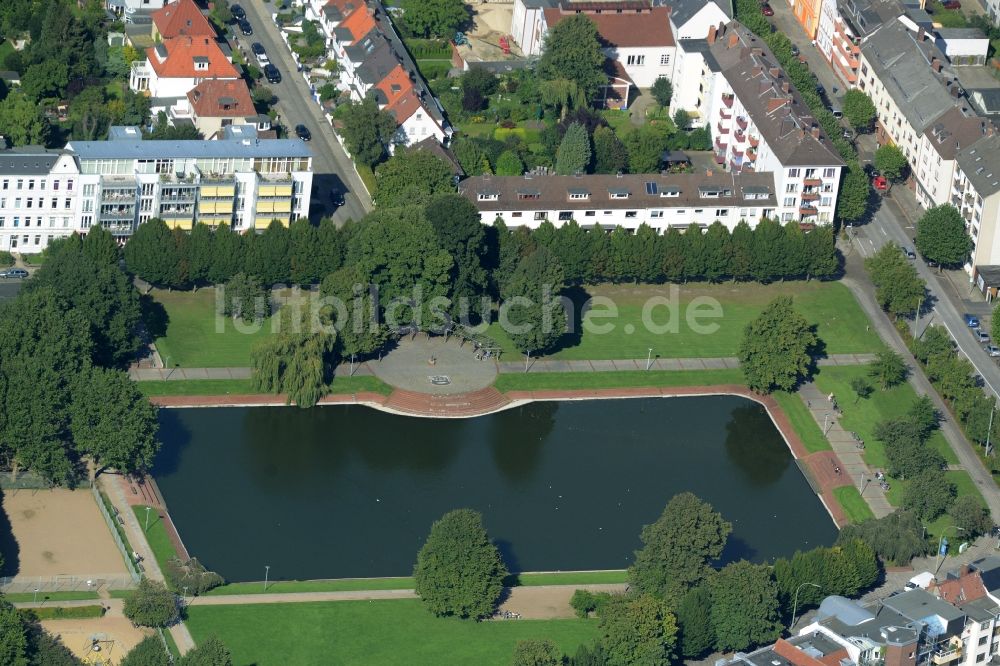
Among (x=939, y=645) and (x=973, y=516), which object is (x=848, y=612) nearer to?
(x=939, y=645)

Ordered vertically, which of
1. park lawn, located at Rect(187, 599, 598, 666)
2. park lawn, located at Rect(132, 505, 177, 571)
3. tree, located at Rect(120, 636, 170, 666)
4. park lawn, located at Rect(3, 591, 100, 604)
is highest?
park lawn, located at Rect(132, 505, 177, 571)

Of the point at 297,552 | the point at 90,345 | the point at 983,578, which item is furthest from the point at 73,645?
the point at 983,578

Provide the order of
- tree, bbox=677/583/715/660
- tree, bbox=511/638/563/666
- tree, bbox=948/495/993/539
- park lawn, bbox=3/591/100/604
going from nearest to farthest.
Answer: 1. tree, bbox=511/638/563/666
2. tree, bbox=677/583/715/660
3. park lawn, bbox=3/591/100/604
4. tree, bbox=948/495/993/539

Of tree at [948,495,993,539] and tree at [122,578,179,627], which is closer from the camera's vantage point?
tree at [122,578,179,627]

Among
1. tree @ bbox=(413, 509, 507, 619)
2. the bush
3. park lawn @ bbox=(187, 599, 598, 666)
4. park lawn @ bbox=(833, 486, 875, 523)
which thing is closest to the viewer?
park lawn @ bbox=(187, 599, 598, 666)

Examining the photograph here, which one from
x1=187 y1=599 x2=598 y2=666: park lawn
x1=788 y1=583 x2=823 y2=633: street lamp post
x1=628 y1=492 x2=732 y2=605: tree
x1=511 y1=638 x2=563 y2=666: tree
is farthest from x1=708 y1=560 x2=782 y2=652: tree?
x1=511 y1=638 x2=563 y2=666: tree

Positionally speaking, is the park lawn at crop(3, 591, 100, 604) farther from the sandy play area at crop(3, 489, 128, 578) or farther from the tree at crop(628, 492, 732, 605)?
the tree at crop(628, 492, 732, 605)

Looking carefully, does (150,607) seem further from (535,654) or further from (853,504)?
(853,504)
